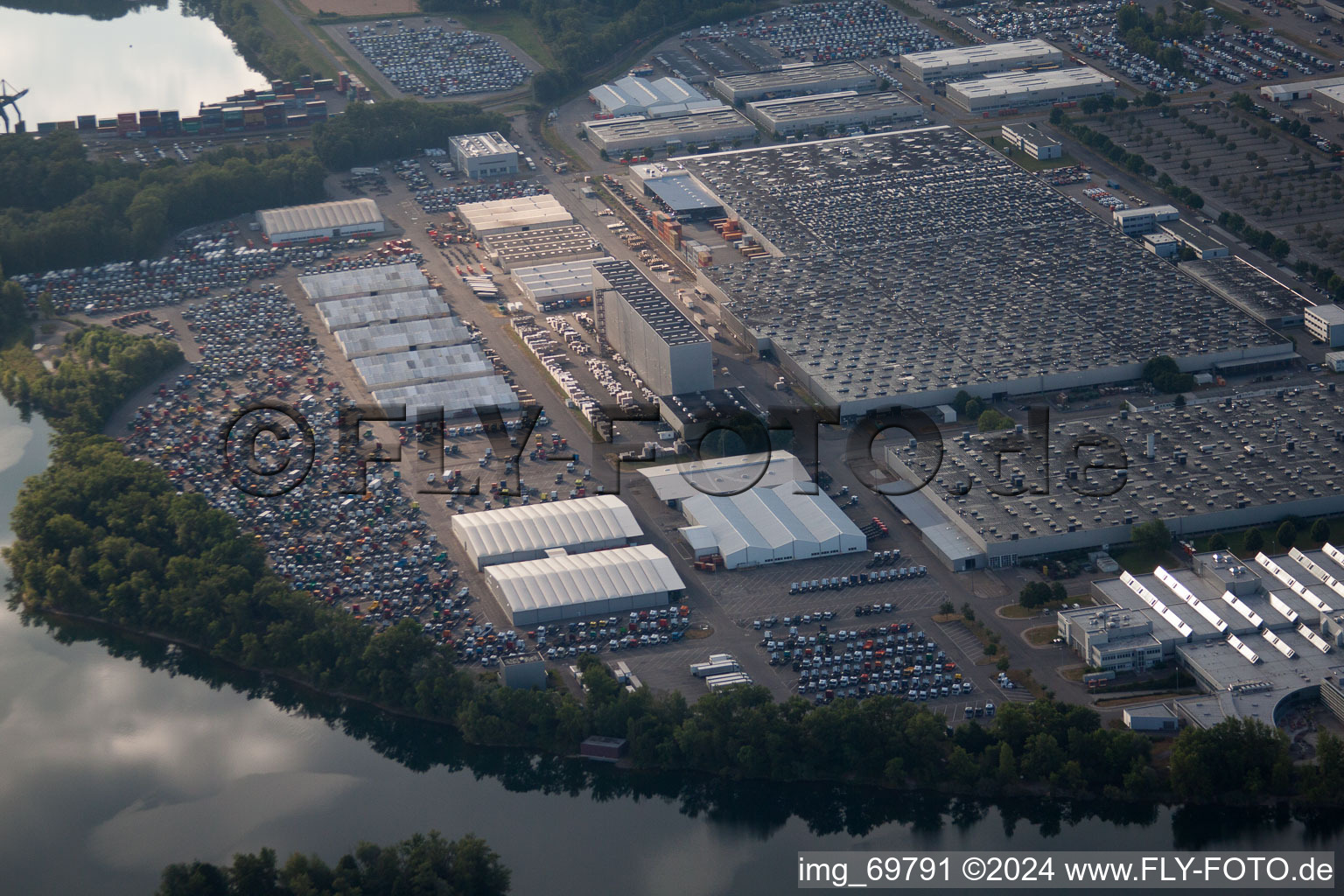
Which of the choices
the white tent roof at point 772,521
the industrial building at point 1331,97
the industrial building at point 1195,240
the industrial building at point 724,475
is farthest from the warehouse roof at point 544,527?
the industrial building at point 1331,97

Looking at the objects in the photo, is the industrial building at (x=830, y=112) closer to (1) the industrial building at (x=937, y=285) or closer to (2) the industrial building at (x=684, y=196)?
(1) the industrial building at (x=937, y=285)

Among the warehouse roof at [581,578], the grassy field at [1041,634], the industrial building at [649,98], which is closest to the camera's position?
the grassy field at [1041,634]

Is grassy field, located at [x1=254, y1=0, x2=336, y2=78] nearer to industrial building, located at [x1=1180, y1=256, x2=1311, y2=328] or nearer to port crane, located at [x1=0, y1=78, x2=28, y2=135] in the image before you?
port crane, located at [x1=0, y1=78, x2=28, y2=135]

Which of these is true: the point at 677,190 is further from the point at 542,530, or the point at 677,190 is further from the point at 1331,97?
the point at 1331,97

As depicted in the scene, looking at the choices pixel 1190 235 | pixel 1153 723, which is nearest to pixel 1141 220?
pixel 1190 235

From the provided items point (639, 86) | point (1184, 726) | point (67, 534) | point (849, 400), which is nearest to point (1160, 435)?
point (849, 400)

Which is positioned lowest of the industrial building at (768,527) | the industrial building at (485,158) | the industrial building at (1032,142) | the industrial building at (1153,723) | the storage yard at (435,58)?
the industrial building at (1153,723)
